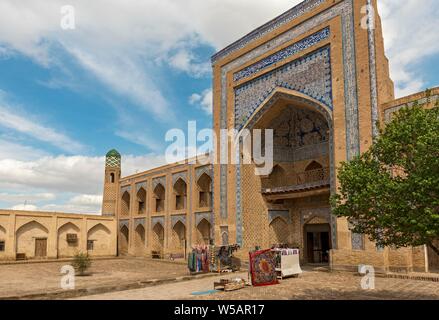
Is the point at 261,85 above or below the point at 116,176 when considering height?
above

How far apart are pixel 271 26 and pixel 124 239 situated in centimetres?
1902

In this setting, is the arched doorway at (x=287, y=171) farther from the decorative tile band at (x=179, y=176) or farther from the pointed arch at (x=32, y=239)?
the pointed arch at (x=32, y=239)

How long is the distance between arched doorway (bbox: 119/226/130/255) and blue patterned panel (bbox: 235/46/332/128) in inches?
591

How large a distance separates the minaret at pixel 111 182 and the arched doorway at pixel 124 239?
1.39 metres

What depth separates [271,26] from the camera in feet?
54.2

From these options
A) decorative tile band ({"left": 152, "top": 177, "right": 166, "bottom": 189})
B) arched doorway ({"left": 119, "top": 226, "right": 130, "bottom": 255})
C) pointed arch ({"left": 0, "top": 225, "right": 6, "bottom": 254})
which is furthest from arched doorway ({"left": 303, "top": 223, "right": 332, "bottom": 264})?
pointed arch ({"left": 0, "top": 225, "right": 6, "bottom": 254})

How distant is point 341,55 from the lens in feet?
44.1

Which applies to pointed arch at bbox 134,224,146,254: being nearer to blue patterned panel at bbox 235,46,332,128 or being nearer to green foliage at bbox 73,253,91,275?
green foliage at bbox 73,253,91,275

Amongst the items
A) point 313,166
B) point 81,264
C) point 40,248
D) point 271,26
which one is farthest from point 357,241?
point 40,248

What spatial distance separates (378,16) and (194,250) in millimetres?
10262

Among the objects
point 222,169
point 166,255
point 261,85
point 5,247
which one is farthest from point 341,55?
point 5,247

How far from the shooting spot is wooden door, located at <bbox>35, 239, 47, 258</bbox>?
23484mm
